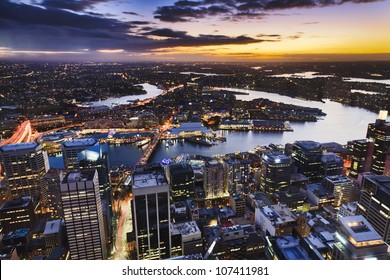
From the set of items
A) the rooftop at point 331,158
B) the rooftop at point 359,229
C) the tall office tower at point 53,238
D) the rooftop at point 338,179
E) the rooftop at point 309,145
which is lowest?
the rooftop at point 338,179

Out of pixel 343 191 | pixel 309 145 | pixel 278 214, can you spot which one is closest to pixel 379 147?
pixel 343 191

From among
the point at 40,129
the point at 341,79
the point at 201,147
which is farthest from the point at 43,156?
the point at 341,79

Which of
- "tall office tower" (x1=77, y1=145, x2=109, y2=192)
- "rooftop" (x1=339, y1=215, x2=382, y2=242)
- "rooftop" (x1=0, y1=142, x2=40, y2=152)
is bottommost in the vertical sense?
"tall office tower" (x1=77, y1=145, x2=109, y2=192)

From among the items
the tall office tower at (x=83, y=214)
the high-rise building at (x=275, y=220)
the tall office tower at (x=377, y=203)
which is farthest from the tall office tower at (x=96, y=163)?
the tall office tower at (x=377, y=203)

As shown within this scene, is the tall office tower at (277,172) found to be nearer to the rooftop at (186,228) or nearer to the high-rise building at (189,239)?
the rooftop at (186,228)

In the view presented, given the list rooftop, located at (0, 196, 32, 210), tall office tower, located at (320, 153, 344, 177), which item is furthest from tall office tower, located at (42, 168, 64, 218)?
tall office tower, located at (320, 153, 344, 177)

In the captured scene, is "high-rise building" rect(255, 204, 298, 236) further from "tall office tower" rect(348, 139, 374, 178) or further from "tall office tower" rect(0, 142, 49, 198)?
"tall office tower" rect(0, 142, 49, 198)

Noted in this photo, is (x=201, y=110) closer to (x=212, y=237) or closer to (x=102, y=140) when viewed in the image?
(x=102, y=140)
